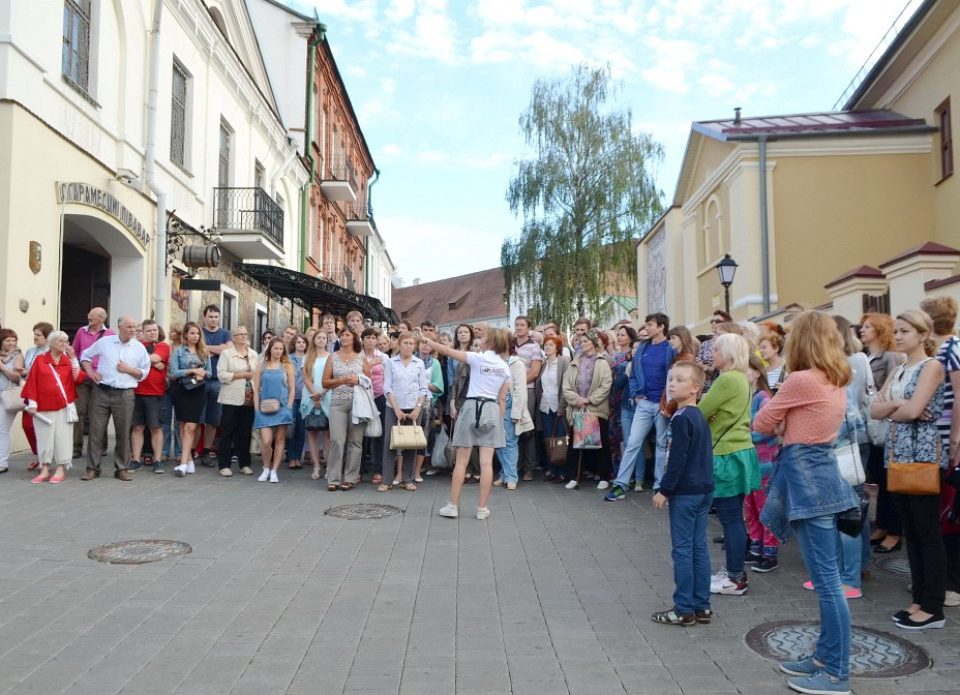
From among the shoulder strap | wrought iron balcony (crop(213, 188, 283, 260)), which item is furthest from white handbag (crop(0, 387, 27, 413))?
wrought iron balcony (crop(213, 188, 283, 260))

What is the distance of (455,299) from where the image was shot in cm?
6681

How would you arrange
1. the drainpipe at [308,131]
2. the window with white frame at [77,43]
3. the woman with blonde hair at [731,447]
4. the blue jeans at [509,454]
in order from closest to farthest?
the woman with blonde hair at [731,447] → the blue jeans at [509,454] → the window with white frame at [77,43] → the drainpipe at [308,131]

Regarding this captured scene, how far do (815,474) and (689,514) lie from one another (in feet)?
3.01

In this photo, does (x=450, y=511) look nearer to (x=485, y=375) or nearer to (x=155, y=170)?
(x=485, y=375)

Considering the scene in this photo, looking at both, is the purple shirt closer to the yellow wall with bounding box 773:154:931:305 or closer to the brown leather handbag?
the brown leather handbag

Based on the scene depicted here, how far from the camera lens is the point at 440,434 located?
10609mm

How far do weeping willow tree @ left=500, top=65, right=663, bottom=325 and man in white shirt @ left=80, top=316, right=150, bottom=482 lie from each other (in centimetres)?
2421

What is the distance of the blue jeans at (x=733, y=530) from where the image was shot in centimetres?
524

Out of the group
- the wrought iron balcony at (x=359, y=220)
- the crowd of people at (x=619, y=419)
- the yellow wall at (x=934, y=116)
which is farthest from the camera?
the wrought iron balcony at (x=359, y=220)

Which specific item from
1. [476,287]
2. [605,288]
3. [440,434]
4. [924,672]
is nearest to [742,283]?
[605,288]

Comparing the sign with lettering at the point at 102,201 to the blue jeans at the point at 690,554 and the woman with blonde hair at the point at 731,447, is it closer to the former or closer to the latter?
the woman with blonde hair at the point at 731,447

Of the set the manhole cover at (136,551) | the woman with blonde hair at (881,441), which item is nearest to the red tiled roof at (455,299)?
the woman with blonde hair at (881,441)

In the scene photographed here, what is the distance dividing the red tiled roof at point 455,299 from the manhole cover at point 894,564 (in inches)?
2164

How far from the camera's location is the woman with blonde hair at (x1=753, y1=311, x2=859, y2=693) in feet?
12.3
